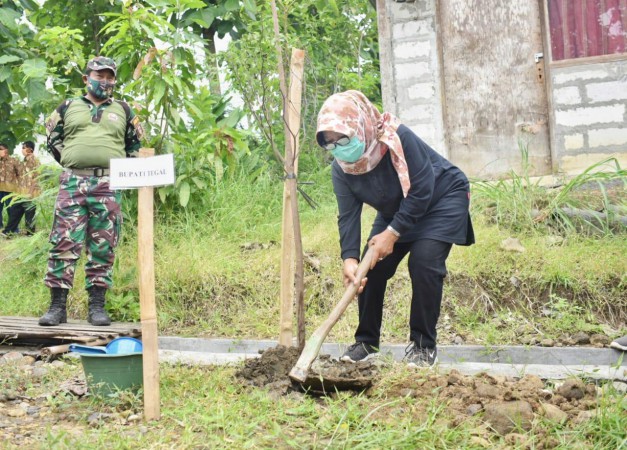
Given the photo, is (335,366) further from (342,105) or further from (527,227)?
(527,227)

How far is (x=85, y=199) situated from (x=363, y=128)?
2.63 m

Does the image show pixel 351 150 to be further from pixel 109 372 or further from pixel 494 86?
pixel 494 86

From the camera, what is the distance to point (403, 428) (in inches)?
126

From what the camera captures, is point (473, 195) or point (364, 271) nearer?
point (364, 271)

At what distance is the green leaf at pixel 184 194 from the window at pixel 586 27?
3731 millimetres

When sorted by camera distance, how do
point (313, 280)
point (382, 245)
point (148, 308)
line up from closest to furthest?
point (148, 308), point (382, 245), point (313, 280)

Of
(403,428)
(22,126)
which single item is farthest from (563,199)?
(22,126)

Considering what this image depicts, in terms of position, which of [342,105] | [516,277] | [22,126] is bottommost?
[516,277]

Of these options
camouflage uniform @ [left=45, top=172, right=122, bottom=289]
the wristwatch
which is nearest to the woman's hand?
the wristwatch

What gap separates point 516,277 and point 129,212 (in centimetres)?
331

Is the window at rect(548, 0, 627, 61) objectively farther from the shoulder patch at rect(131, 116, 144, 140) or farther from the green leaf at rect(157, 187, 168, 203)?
the shoulder patch at rect(131, 116, 144, 140)

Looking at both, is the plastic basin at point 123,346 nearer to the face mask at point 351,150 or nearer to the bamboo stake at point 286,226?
the bamboo stake at point 286,226

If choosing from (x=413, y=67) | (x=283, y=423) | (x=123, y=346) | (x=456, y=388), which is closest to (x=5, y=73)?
(x=413, y=67)

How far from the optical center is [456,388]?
142 inches
